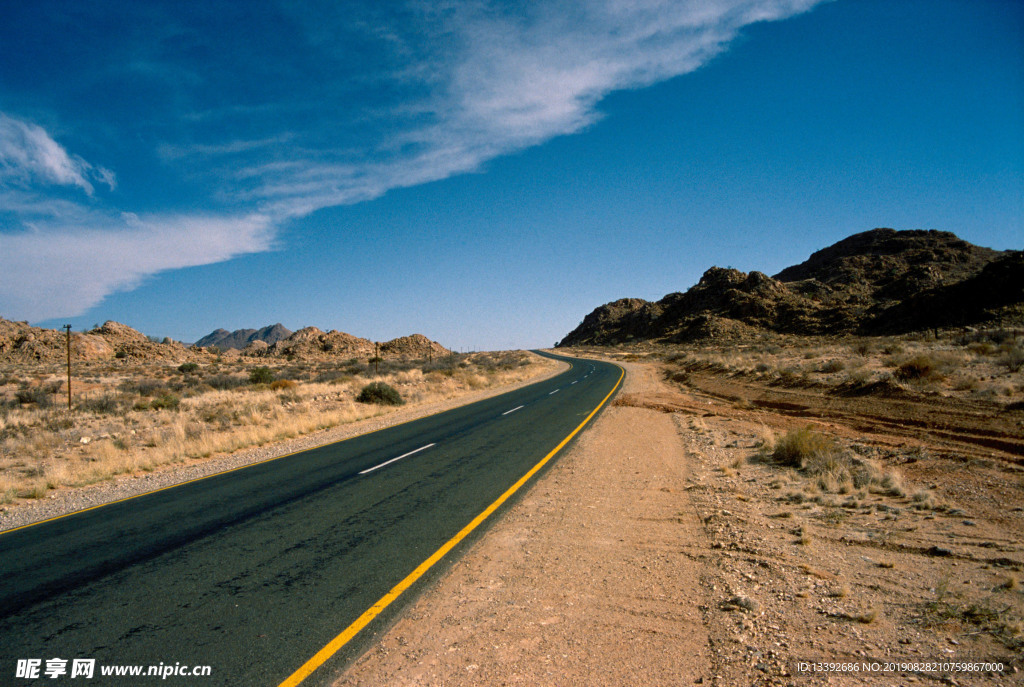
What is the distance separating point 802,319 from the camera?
262 ft

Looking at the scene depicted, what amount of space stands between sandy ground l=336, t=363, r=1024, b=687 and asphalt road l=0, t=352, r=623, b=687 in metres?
0.66

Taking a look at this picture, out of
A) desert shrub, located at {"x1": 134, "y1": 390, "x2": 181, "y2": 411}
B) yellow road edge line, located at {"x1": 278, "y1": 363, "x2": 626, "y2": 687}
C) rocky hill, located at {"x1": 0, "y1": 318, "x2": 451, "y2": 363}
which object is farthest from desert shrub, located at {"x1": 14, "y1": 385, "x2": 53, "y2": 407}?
yellow road edge line, located at {"x1": 278, "y1": 363, "x2": 626, "y2": 687}

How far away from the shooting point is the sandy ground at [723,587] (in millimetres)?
3504

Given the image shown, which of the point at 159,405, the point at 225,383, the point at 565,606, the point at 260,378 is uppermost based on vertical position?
the point at 260,378

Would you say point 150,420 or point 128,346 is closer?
point 150,420

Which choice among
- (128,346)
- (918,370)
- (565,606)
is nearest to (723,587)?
(565,606)

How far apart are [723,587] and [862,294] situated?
98436 millimetres

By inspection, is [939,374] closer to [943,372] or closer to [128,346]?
[943,372]

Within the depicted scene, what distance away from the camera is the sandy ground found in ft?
11.5

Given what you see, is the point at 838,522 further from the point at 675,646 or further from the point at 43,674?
the point at 43,674

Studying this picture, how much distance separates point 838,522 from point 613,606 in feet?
13.0

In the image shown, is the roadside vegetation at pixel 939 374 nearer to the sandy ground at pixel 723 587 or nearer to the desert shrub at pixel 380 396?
the sandy ground at pixel 723 587

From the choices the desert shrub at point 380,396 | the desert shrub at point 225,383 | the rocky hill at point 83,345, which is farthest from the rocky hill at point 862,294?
the rocky hill at point 83,345

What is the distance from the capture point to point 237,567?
17.1 ft
